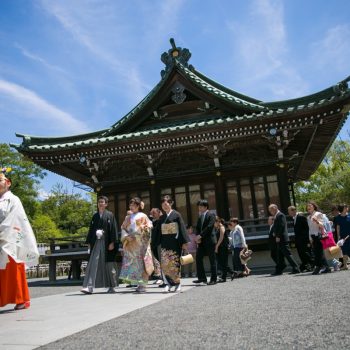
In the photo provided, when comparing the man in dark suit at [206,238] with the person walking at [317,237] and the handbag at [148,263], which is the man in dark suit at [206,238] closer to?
the handbag at [148,263]

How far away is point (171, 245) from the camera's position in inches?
287

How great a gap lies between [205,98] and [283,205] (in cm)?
523

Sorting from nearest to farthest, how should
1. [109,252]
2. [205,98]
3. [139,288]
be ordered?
[139,288]
[109,252]
[205,98]

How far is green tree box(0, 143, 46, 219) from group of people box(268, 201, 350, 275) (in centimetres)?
3335

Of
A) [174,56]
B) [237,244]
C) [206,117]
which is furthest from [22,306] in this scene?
[174,56]

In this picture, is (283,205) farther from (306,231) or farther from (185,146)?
(185,146)

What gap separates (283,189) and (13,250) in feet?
32.3

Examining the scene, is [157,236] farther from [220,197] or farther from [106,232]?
[220,197]

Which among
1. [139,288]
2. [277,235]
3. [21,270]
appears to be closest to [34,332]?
[21,270]

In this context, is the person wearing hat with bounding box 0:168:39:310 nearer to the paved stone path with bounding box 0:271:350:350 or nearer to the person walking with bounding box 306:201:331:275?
the paved stone path with bounding box 0:271:350:350

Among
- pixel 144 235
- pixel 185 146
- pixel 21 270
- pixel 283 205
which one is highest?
pixel 185 146

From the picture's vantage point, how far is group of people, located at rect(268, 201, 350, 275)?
8367 mm

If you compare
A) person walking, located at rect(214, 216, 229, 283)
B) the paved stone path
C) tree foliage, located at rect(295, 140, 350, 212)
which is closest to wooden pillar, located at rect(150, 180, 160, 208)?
person walking, located at rect(214, 216, 229, 283)

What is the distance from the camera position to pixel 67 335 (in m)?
3.44
